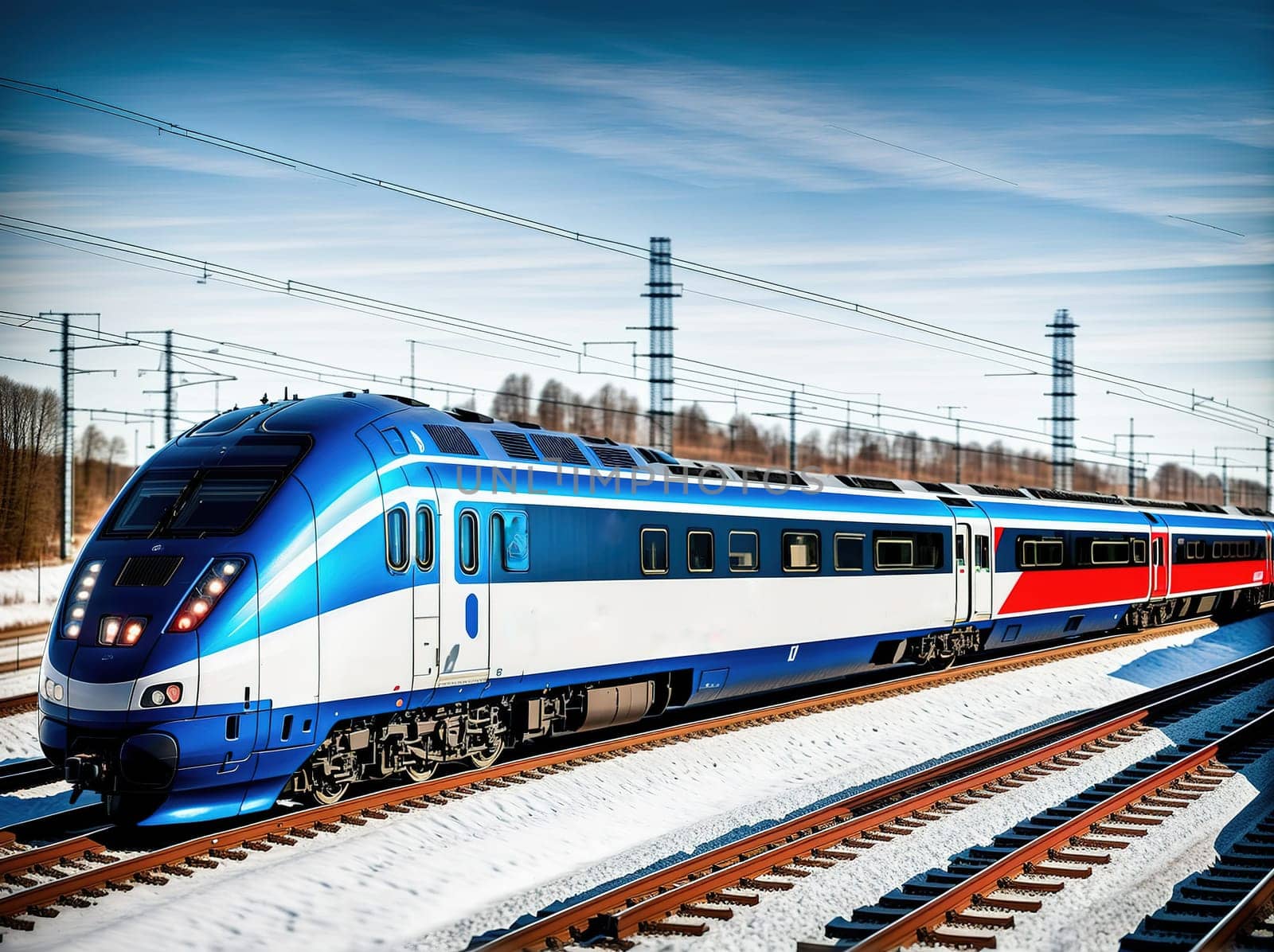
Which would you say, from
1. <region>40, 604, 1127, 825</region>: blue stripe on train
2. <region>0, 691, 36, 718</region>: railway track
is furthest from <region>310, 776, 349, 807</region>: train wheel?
<region>0, 691, 36, 718</region>: railway track

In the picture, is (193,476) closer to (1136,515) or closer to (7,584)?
(1136,515)

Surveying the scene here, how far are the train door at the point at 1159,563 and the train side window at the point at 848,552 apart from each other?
16666mm

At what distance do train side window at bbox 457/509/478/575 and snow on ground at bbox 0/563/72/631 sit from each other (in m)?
27.6

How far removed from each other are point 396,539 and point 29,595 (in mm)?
41575

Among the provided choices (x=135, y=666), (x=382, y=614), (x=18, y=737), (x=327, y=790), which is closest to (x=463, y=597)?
Answer: (x=382, y=614)

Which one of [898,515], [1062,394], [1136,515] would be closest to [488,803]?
[898,515]

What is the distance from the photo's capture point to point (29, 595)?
49.9m

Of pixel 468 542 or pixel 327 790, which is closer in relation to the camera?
pixel 327 790

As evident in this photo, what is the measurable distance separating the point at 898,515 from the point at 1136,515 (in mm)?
14183

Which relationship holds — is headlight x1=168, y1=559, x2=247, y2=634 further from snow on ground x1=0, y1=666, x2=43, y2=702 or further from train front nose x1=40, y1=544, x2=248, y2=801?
snow on ground x1=0, y1=666, x2=43, y2=702

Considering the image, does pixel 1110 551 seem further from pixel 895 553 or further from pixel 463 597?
pixel 463 597

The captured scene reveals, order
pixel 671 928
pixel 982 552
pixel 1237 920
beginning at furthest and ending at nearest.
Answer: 1. pixel 982 552
2. pixel 671 928
3. pixel 1237 920

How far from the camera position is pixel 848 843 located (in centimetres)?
1287

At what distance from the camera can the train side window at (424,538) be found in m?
14.1
